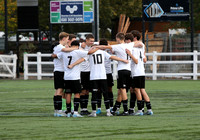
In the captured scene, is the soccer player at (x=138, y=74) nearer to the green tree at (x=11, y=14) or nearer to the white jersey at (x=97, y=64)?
the white jersey at (x=97, y=64)

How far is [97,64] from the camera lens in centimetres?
1295

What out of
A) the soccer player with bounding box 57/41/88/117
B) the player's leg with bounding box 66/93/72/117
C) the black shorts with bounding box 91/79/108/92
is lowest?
the player's leg with bounding box 66/93/72/117

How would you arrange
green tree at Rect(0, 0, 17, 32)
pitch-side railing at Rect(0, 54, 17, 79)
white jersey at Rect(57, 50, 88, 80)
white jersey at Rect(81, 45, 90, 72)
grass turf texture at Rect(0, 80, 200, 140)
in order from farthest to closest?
green tree at Rect(0, 0, 17, 32) → pitch-side railing at Rect(0, 54, 17, 79) → white jersey at Rect(81, 45, 90, 72) → white jersey at Rect(57, 50, 88, 80) → grass turf texture at Rect(0, 80, 200, 140)

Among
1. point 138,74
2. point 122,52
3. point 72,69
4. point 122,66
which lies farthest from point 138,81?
point 72,69

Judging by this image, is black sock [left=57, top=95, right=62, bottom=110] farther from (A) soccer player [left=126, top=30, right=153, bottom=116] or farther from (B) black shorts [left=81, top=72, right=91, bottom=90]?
(A) soccer player [left=126, top=30, right=153, bottom=116]

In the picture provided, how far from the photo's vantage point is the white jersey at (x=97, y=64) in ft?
42.4

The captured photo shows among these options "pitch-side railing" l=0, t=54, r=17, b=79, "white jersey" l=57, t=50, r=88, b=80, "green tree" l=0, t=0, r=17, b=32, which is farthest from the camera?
"green tree" l=0, t=0, r=17, b=32

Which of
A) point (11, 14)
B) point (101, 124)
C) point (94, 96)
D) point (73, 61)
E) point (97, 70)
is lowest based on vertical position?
point (101, 124)

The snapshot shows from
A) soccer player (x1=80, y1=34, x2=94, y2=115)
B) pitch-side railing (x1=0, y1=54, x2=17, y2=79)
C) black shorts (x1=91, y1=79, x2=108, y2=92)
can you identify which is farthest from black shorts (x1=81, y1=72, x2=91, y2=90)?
pitch-side railing (x1=0, y1=54, x2=17, y2=79)

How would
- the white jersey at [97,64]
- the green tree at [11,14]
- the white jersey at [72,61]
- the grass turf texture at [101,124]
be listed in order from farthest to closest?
the green tree at [11,14]
the white jersey at [97,64]
the white jersey at [72,61]
the grass turf texture at [101,124]

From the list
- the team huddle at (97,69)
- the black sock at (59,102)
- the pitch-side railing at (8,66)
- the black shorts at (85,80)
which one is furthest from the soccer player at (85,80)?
the pitch-side railing at (8,66)

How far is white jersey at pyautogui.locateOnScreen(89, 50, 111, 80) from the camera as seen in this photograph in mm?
12938

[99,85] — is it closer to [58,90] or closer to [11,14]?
[58,90]

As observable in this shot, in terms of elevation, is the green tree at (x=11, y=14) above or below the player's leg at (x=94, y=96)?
above
